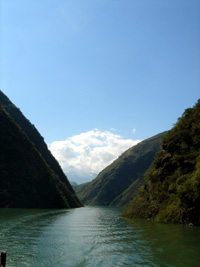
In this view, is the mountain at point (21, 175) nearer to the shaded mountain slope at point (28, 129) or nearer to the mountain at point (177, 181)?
the shaded mountain slope at point (28, 129)

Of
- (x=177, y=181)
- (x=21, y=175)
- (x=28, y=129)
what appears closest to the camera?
(x=177, y=181)

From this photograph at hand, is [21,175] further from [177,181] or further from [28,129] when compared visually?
[177,181]

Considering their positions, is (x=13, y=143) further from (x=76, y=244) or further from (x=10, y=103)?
(x=76, y=244)

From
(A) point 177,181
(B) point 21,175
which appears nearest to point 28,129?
(B) point 21,175

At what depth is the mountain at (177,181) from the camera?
87.5ft

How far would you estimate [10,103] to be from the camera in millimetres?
153375

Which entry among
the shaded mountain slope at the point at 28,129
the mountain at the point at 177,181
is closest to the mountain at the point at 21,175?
the shaded mountain slope at the point at 28,129

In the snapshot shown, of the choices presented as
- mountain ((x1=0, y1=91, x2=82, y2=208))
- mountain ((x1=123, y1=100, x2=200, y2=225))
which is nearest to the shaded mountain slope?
mountain ((x1=0, y1=91, x2=82, y2=208))

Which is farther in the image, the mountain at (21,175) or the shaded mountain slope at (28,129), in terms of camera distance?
the shaded mountain slope at (28,129)

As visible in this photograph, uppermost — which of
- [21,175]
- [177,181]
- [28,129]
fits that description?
[28,129]

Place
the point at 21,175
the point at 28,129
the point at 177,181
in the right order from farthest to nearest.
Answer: the point at 28,129 < the point at 21,175 < the point at 177,181

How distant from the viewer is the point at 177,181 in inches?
1252

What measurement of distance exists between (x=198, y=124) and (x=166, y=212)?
15.2 metres

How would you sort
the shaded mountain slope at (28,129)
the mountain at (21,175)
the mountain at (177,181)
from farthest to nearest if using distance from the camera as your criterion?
the shaded mountain slope at (28,129), the mountain at (21,175), the mountain at (177,181)
